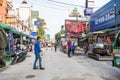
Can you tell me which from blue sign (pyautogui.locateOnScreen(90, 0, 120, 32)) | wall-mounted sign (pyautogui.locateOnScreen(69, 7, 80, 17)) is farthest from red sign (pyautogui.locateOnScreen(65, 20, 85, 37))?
blue sign (pyautogui.locateOnScreen(90, 0, 120, 32))

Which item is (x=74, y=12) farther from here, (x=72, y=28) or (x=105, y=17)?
(x=105, y=17)

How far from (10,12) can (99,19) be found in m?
17.7

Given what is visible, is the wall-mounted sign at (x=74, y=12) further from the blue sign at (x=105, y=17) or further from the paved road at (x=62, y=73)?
the paved road at (x=62, y=73)

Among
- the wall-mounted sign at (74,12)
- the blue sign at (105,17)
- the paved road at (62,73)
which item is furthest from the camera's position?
the wall-mounted sign at (74,12)

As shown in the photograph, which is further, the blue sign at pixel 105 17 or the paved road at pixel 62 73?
the blue sign at pixel 105 17

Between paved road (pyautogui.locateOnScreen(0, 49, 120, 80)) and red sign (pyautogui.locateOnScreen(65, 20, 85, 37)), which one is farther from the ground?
red sign (pyautogui.locateOnScreen(65, 20, 85, 37))

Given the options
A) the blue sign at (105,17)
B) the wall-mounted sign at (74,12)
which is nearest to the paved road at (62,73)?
the blue sign at (105,17)

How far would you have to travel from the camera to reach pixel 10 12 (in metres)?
50.6

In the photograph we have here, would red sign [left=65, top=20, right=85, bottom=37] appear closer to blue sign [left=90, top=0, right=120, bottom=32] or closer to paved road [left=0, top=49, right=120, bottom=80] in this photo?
blue sign [left=90, top=0, right=120, bottom=32]

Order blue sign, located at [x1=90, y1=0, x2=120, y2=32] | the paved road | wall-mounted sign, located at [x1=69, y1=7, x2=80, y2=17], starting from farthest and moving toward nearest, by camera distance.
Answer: wall-mounted sign, located at [x1=69, y1=7, x2=80, y2=17] < blue sign, located at [x1=90, y1=0, x2=120, y2=32] < the paved road

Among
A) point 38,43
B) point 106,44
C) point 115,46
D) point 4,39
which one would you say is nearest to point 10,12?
point 106,44

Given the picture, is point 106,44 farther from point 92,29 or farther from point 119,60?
point 92,29

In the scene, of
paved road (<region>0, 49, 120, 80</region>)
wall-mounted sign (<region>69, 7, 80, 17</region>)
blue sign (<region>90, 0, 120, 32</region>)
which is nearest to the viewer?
paved road (<region>0, 49, 120, 80</region>)

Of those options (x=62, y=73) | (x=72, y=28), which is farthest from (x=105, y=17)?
(x=72, y=28)
